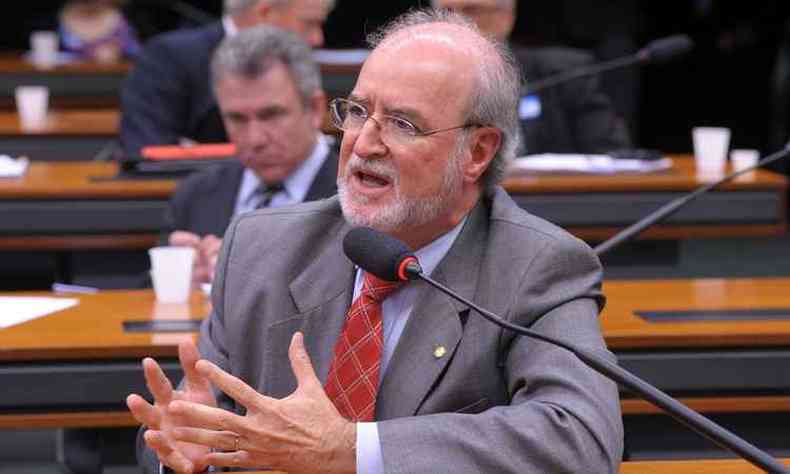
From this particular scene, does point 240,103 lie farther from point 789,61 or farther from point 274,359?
point 789,61

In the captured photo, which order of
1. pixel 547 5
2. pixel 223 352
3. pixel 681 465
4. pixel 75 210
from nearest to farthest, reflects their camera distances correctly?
1. pixel 681 465
2. pixel 223 352
3. pixel 75 210
4. pixel 547 5

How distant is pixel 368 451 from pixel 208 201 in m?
2.23

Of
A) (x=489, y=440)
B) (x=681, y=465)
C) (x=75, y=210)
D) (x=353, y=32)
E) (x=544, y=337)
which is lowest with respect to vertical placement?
(x=353, y=32)

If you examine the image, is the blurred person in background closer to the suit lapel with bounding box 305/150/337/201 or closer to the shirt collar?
the shirt collar

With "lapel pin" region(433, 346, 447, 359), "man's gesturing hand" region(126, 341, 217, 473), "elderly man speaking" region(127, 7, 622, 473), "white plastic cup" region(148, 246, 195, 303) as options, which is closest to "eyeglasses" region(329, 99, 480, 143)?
"elderly man speaking" region(127, 7, 622, 473)

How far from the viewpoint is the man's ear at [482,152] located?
2.54 m

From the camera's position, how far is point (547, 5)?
10906 millimetres

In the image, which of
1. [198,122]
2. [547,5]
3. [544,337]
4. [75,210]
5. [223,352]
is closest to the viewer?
[544,337]

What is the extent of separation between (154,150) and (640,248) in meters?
1.70

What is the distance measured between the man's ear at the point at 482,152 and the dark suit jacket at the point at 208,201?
5.38 ft

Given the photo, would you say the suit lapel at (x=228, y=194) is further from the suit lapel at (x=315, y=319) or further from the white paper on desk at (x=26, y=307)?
the suit lapel at (x=315, y=319)

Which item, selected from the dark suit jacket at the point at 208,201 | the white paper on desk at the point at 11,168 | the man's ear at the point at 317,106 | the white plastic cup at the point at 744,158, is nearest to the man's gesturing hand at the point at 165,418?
the dark suit jacket at the point at 208,201

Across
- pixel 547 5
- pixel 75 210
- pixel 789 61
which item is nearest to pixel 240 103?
pixel 75 210

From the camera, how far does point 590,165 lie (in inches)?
209
